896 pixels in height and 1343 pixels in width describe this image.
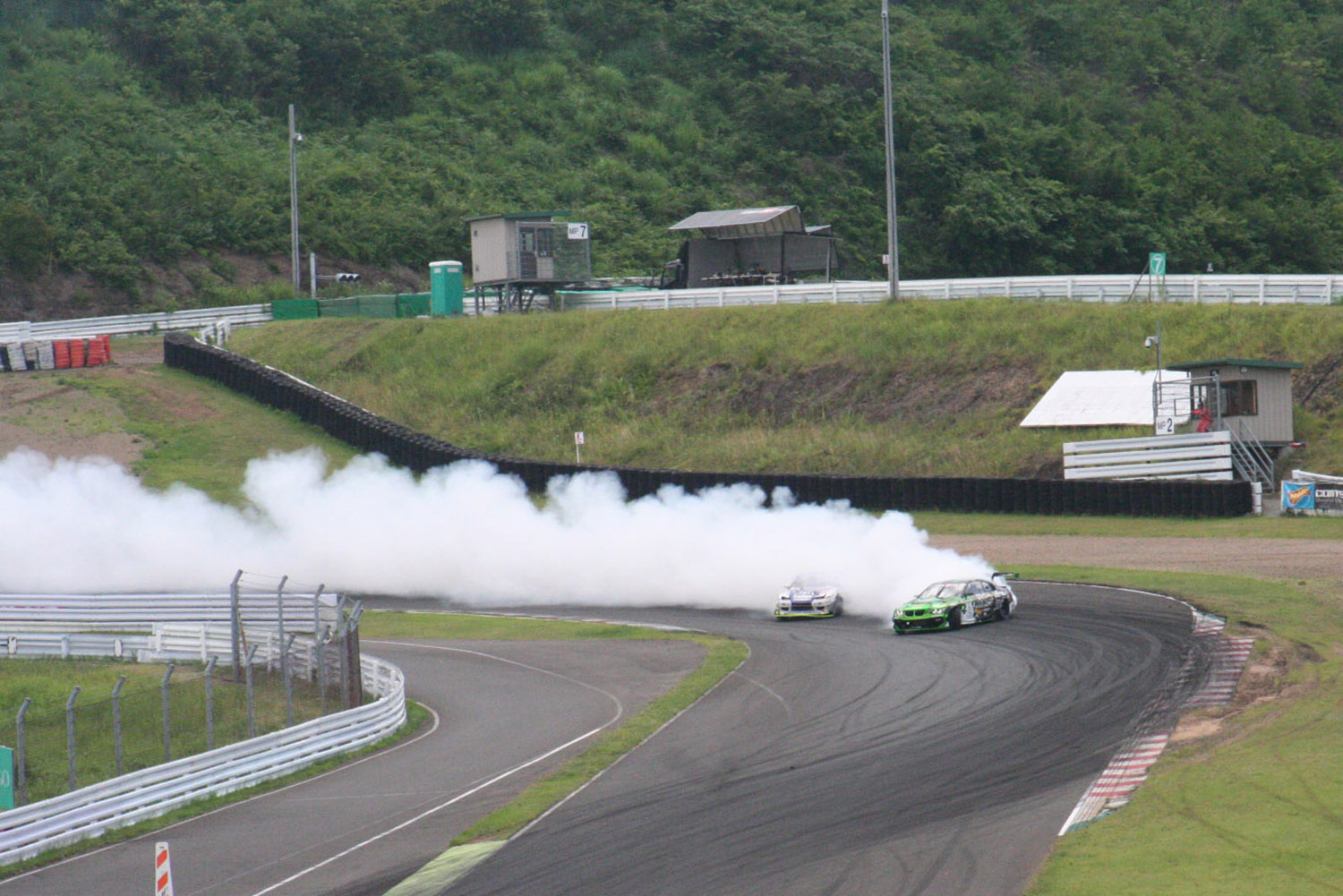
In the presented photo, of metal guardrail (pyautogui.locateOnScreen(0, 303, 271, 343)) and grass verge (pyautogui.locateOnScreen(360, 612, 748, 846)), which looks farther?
metal guardrail (pyautogui.locateOnScreen(0, 303, 271, 343))

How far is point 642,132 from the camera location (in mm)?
108125

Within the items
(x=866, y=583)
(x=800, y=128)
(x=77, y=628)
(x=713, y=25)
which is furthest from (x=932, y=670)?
(x=713, y=25)

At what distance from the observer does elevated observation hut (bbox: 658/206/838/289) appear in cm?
6994

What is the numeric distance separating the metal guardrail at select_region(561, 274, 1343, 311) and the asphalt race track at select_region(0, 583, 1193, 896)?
25.8 metres

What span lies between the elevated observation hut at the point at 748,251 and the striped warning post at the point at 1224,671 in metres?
44.5

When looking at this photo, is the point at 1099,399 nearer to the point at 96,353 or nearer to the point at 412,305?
the point at 412,305

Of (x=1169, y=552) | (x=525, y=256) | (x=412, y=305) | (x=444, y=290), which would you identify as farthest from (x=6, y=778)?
(x=412, y=305)

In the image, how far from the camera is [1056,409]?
167ft

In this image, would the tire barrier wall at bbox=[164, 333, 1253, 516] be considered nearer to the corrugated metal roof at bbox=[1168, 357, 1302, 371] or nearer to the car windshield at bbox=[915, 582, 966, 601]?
the corrugated metal roof at bbox=[1168, 357, 1302, 371]

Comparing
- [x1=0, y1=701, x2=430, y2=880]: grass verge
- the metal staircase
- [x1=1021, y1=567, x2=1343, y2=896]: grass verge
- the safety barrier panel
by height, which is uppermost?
the metal staircase

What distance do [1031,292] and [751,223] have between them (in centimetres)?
1499

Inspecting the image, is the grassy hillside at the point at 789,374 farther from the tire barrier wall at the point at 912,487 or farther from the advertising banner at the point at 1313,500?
the tire barrier wall at the point at 912,487

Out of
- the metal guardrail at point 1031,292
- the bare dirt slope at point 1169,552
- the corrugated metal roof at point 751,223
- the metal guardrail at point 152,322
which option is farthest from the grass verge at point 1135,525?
the metal guardrail at point 152,322

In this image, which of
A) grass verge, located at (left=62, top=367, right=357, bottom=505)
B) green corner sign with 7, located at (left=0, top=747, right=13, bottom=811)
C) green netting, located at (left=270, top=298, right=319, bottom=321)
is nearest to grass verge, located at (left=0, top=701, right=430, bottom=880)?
green corner sign with 7, located at (left=0, top=747, right=13, bottom=811)
